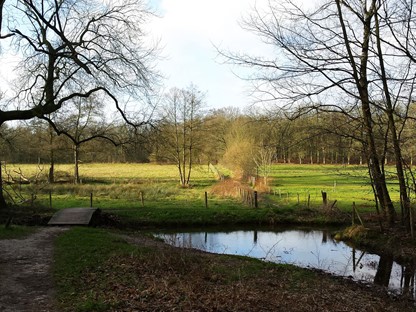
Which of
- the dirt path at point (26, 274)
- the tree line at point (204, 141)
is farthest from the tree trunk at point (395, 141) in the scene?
the dirt path at point (26, 274)

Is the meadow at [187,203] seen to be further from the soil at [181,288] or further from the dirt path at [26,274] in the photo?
the soil at [181,288]

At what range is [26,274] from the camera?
835 centimetres

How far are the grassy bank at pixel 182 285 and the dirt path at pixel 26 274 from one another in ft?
0.91

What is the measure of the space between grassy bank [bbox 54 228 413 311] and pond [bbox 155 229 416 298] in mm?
1656

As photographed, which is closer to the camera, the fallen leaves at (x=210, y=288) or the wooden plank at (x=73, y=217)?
the fallen leaves at (x=210, y=288)

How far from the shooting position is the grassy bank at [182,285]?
6672 mm

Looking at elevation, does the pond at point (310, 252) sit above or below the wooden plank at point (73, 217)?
below

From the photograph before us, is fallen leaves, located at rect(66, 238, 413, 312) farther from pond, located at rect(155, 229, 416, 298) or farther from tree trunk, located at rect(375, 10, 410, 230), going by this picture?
tree trunk, located at rect(375, 10, 410, 230)

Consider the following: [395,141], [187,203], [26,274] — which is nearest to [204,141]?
[187,203]

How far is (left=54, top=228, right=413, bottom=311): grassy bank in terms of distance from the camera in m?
6.67

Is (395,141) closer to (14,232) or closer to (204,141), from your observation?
(14,232)

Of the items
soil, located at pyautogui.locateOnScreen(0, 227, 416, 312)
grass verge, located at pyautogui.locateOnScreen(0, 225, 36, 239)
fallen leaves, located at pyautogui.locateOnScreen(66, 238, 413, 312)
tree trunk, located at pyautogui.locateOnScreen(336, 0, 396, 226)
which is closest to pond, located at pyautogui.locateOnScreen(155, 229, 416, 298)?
fallen leaves, located at pyautogui.locateOnScreen(66, 238, 413, 312)

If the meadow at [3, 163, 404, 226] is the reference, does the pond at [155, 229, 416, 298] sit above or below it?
below

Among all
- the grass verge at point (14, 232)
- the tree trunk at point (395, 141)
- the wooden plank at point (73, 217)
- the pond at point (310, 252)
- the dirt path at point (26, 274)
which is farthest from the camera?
the wooden plank at point (73, 217)
